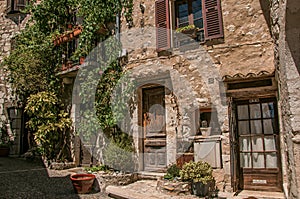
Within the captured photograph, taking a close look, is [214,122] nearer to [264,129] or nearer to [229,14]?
[264,129]

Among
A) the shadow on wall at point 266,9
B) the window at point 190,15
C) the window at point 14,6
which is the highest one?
the window at point 14,6

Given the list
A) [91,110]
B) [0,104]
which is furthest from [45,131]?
[0,104]

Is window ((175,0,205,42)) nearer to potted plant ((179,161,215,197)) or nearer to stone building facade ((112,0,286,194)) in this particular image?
stone building facade ((112,0,286,194))

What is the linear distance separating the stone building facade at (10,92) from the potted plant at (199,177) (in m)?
8.15

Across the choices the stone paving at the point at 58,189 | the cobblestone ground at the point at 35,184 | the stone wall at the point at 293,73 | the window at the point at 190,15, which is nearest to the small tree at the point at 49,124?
the cobblestone ground at the point at 35,184

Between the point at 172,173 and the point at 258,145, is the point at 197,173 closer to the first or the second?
the point at 172,173

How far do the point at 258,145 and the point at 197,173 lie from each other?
4.88 ft

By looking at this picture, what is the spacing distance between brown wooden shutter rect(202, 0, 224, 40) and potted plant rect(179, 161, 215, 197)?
9.38 ft

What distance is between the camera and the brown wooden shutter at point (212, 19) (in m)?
5.85

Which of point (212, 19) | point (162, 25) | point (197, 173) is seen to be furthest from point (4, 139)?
point (212, 19)

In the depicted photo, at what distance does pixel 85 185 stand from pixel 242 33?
4594 mm

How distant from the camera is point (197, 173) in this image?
16.5 ft

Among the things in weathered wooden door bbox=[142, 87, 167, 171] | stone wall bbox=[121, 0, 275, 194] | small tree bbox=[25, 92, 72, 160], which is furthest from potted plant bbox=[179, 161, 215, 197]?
small tree bbox=[25, 92, 72, 160]

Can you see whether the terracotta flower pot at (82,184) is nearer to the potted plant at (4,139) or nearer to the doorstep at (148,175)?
the doorstep at (148,175)
